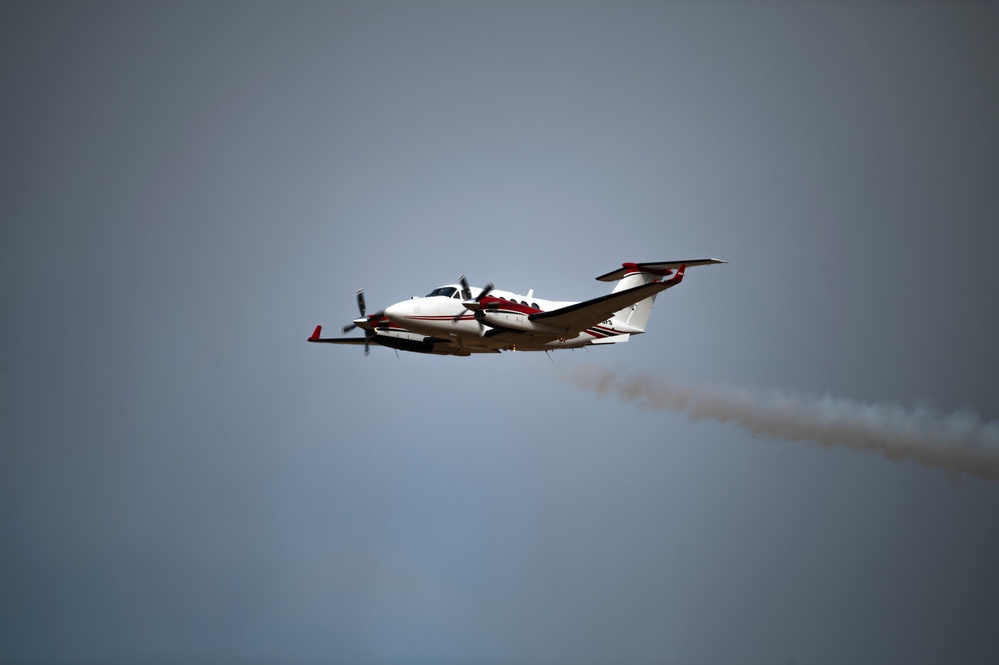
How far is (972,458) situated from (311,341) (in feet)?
83.2

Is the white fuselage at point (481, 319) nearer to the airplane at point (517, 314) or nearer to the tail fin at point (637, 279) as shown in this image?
the airplane at point (517, 314)

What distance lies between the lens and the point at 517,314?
101 ft

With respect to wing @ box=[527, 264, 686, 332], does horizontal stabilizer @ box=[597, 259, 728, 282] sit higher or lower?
higher

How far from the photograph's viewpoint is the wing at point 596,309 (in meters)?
28.5

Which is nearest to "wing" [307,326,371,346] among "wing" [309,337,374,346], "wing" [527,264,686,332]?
"wing" [309,337,374,346]

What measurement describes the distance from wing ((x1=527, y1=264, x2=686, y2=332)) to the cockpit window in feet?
9.08

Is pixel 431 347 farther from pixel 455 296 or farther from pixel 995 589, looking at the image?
pixel 995 589

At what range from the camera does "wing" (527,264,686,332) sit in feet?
93.4

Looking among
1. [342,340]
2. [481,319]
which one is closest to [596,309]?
[481,319]

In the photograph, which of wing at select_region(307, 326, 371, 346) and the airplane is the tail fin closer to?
the airplane

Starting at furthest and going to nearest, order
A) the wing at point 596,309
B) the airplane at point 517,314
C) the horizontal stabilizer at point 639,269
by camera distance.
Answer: the horizontal stabilizer at point 639,269, the airplane at point 517,314, the wing at point 596,309

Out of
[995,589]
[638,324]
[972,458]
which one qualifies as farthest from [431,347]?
[995,589]

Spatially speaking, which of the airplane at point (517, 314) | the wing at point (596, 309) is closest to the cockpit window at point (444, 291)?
the airplane at point (517, 314)

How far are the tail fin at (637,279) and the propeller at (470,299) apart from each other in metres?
4.53
